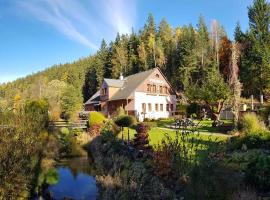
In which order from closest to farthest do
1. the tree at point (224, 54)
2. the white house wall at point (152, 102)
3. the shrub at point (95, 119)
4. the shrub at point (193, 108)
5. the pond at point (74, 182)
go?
the pond at point (74, 182) → the shrub at point (95, 119) → the shrub at point (193, 108) → the white house wall at point (152, 102) → the tree at point (224, 54)

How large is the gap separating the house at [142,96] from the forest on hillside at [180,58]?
381 centimetres

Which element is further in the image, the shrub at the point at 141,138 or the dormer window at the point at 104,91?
the dormer window at the point at 104,91

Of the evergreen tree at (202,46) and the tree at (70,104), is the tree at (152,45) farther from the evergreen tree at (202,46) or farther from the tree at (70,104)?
the tree at (70,104)

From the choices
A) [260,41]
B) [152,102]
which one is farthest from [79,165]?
[260,41]

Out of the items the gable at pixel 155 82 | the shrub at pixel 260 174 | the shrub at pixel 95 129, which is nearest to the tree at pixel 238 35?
the gable at pixel 155 82

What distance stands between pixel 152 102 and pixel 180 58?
765 inches

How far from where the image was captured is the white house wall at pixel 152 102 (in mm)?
40597

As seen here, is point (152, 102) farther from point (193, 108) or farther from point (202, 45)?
point (202, 45)

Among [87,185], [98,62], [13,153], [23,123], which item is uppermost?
[98,62]

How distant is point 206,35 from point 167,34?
11053 mm

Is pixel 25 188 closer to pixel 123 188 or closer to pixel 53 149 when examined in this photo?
pixel 123 188

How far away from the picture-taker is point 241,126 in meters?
18.2

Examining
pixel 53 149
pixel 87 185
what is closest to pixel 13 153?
pixel 87 185

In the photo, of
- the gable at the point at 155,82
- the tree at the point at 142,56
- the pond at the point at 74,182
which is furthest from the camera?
the tree at the point at 142,56
